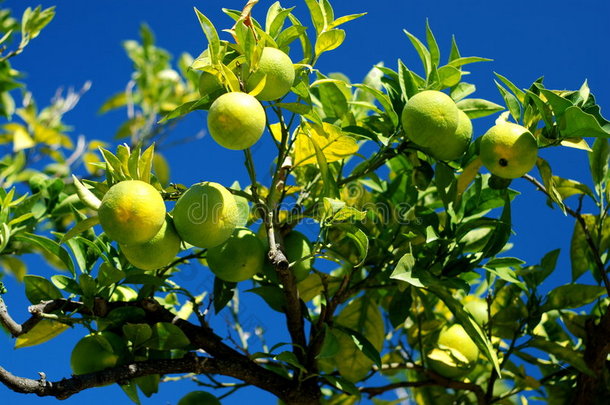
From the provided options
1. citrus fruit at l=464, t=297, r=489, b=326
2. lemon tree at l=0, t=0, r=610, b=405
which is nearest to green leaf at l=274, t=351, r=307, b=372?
lemon tree at l=0, t=0, r=610, b=405

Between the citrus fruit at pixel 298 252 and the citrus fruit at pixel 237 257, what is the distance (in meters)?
Result: 0.09

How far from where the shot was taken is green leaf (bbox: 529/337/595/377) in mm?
1566

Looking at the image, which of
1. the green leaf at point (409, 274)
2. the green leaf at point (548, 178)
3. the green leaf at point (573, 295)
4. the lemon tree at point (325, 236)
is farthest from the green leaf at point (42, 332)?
the green leaf at point (573, 295)

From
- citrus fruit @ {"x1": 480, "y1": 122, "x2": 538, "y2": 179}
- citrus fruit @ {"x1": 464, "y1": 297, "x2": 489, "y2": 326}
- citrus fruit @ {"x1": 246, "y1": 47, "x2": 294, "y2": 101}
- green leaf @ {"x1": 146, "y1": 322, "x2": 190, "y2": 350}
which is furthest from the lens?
citrus fruit @ {"x1": 464, "y1": 297, "x2": 489, "y2": 326}

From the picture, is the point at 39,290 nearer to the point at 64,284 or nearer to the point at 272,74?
the point at 64,284

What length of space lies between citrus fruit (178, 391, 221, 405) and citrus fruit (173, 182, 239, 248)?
20.5 inches

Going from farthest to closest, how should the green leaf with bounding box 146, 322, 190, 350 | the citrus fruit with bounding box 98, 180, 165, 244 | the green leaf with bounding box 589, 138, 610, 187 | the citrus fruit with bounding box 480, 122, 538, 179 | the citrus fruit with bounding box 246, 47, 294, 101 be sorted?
the green leaf with bounding box 589, 138, 610, 187
the green leaf with bounding box 146, 322, 190, 350
the citrus fruit with bounding box 480, 122, 538, 179
the citrus fruit with bounding box 246, 47, 294, 101
the citrus fruit with bounding box 98, 180, 165, 244

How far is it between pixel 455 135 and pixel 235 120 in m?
0.50

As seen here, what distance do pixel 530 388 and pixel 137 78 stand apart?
8.00 ft

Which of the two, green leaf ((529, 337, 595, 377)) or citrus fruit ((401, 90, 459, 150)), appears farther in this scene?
green leaf ((529, 337, 595, 377))

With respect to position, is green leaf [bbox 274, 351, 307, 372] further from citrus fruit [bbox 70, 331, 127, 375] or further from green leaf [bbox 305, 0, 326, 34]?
green leaf [bbox 305, 0, 326, 34]

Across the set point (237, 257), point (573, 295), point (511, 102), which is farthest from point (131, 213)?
point (573, 295)

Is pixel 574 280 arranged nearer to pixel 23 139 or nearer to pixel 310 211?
pixel 310 211

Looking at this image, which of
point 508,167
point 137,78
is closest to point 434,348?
point 508,167
